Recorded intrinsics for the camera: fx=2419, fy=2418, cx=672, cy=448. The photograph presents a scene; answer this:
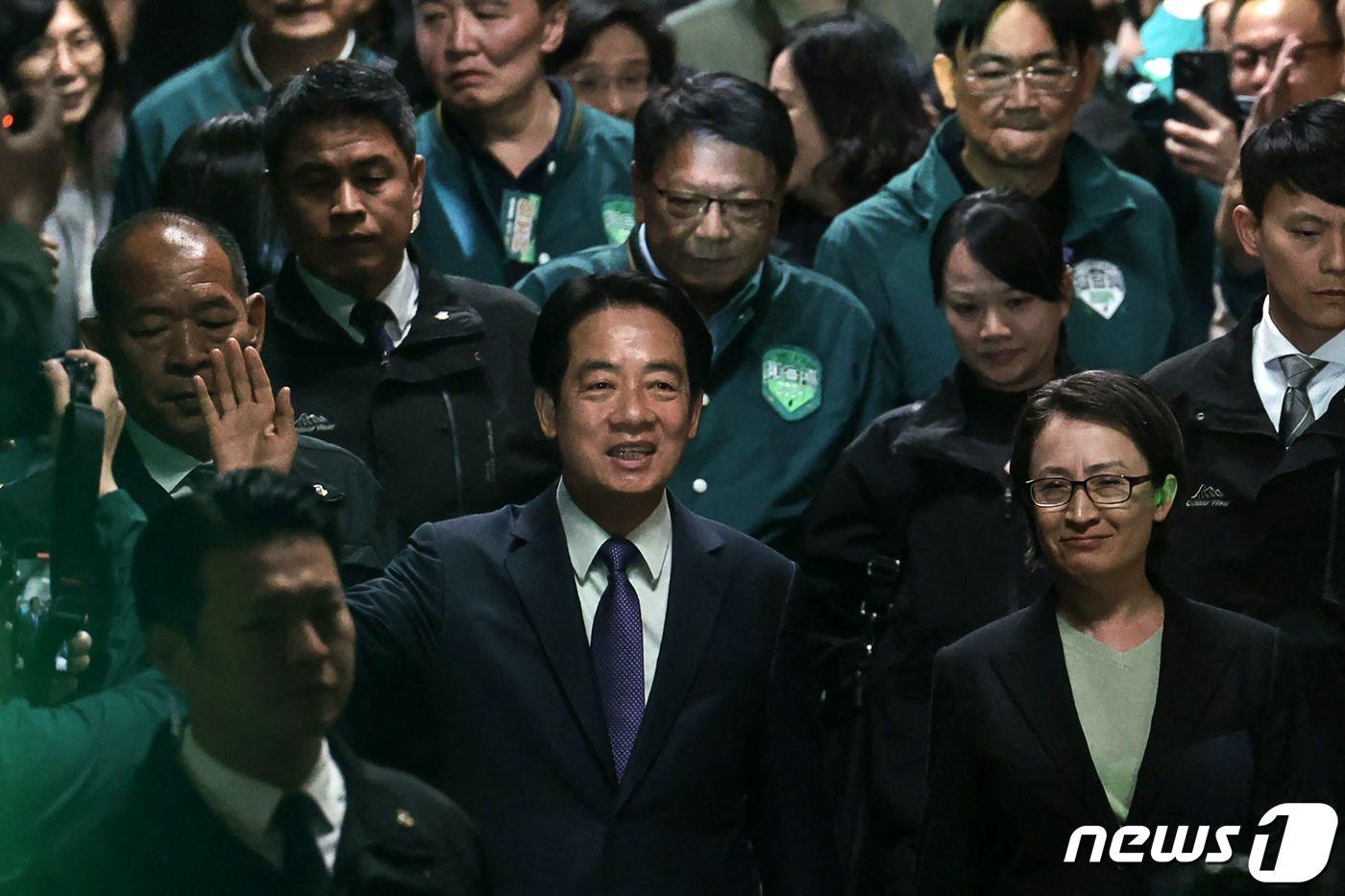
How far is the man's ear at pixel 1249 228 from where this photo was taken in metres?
3.36

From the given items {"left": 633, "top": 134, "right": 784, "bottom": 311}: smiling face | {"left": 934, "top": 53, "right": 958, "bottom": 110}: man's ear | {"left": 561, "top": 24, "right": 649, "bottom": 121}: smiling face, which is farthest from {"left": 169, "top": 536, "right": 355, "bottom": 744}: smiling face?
{"left": 561, "top": 24, "right": 649, "bottom": 121}: smiling face

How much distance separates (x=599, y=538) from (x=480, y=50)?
4.49ft

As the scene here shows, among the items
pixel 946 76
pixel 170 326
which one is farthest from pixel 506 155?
pixel 170 326

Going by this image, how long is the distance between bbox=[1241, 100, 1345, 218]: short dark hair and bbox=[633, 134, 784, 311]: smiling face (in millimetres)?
727

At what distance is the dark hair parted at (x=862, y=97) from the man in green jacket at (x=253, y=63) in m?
0.82

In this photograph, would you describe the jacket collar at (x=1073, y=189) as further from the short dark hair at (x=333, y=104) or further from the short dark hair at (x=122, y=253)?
the short dark hair at (x=122, y=253)

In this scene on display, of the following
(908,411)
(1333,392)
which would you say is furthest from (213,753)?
(1333,392)

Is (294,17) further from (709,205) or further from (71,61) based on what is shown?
(709,205)

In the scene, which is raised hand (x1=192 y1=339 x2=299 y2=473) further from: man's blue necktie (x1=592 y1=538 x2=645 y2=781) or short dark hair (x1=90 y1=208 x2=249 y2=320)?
man's blue necktie (x1=592 y1=538 x2=645 y2=781)

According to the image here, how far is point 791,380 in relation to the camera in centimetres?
367

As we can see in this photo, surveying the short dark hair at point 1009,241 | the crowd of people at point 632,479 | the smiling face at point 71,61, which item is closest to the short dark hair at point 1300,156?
the crowd of people at point 632,479

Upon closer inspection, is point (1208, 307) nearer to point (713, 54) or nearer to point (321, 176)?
point (713, 54)

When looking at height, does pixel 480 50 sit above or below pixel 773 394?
above

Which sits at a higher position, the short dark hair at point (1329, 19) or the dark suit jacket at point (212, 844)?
the short dark hair at point (1329, 19)
